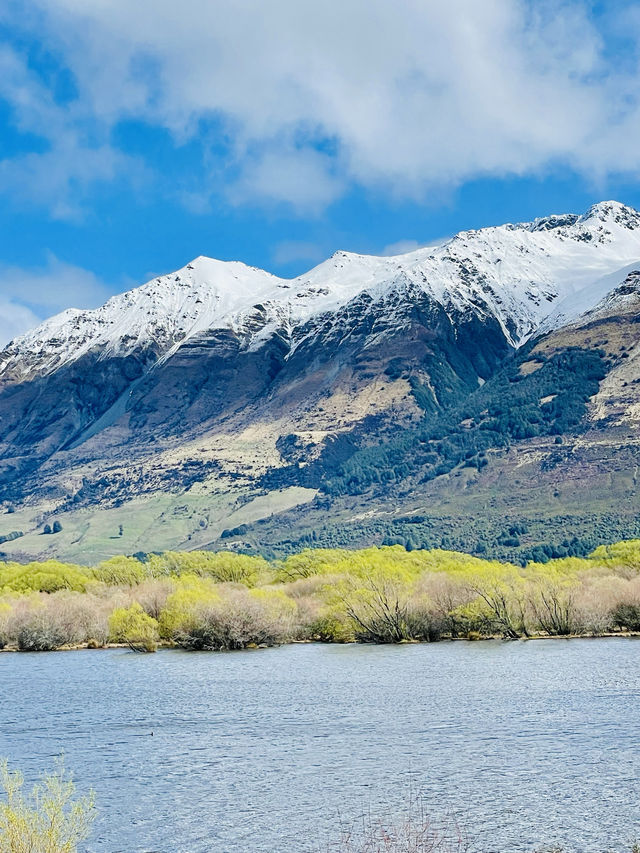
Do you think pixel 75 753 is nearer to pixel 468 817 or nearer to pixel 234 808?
pixel 234 808

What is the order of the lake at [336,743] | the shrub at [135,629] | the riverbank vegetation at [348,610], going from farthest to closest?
1. the shrub at [135,629]
2. the riverbank vegetation at [348,610]
3. the lake at [336,743]

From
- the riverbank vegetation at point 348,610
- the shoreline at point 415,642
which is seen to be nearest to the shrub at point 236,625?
the riverbank vegetation at point 348,610

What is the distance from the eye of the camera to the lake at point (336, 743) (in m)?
51.8

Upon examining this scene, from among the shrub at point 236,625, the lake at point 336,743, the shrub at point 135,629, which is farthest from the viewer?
the shrub at point 135,629

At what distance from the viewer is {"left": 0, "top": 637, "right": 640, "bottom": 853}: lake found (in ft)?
170

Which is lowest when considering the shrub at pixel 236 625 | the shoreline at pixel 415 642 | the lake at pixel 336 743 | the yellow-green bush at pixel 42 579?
the lake at pixel 336 743

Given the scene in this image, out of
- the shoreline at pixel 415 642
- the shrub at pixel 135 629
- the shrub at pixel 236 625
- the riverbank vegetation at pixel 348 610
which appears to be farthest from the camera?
the shrub at pixel 135 629

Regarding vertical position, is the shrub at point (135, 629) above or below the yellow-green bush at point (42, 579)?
below

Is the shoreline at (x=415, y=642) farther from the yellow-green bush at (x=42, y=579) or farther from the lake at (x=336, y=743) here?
the yellow-green bush at (x=42, y=579)

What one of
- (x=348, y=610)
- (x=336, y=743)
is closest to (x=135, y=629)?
(x=348, y=610)

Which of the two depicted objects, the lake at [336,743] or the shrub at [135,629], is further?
the shrub at [135,629]

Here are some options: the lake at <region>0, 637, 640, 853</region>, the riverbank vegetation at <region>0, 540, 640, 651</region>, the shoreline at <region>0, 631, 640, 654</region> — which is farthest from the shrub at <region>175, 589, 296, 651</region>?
the lake at <region>0, 637, 640, 853</region>

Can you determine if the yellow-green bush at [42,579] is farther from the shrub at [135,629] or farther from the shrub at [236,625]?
the shrub at [236,625]

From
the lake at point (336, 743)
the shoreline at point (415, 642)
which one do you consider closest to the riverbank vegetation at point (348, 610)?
the shoreline at point (415, 642)
